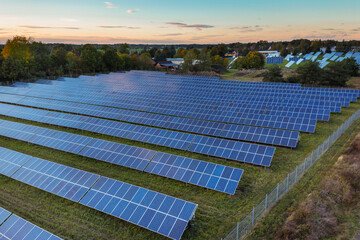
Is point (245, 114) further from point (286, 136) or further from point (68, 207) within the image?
point (68, 207)

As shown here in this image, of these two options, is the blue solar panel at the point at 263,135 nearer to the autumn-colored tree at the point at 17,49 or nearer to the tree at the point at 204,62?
the tree at the point at 204,62

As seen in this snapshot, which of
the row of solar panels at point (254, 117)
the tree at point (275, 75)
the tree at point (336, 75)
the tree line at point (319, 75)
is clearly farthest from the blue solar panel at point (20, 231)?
the tree at point (275, 75)

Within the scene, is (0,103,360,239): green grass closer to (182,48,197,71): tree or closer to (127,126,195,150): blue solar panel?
(127,126,195,150): blue solar panel

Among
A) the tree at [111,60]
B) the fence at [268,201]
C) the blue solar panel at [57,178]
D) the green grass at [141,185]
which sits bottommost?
the green grass at [141,185]

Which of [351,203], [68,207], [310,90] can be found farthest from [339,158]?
[310,90]

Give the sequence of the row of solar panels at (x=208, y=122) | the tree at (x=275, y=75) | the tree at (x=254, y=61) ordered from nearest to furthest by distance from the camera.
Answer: the row of solar panels at (x=208, y=122) → the tree at (x=275, y=75) → the tree at (x=254, y=61)
